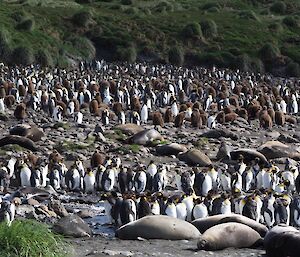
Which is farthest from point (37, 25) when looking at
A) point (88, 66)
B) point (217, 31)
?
point (217, 31)

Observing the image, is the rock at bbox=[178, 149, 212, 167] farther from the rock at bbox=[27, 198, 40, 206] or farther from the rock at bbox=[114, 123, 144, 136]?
the rock at bbox=[27, 198, 40, 206]

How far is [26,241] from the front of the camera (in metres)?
9.57

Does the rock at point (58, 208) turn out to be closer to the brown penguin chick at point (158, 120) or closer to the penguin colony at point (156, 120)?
the penguin colony at point (156, 120)

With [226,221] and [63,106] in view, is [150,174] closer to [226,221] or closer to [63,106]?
[226,221]

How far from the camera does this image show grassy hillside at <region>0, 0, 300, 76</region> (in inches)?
1909

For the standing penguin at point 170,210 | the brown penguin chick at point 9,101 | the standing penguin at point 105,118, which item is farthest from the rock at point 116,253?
the brown penguin chick at point 9,101

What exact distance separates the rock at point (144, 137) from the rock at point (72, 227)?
9260 millimetres

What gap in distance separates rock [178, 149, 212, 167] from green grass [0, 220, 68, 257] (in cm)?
1065

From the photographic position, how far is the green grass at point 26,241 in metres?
9.48

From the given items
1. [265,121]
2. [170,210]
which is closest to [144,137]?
[265,121]

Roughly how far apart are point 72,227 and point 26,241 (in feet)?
10.9

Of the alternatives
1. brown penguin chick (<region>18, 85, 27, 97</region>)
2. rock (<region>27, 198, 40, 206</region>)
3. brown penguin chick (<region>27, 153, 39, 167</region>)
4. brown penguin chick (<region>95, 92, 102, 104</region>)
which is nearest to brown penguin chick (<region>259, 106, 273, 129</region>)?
brown penguin chick (<region>95, 92, 102, 104</region>)

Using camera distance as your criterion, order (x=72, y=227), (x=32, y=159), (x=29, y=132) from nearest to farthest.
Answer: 1. (x=72, y=227)
2. (x=32, y=159)
3. (x=29, y=132)

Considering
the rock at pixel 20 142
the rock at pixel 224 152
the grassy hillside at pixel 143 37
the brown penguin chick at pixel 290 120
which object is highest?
the grassy hillside at pixel 143 37
